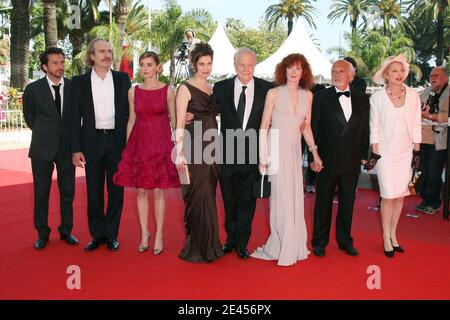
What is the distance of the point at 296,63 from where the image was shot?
423cm

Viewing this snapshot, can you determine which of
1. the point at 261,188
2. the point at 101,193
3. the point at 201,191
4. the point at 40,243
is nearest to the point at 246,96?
the point at 261,188

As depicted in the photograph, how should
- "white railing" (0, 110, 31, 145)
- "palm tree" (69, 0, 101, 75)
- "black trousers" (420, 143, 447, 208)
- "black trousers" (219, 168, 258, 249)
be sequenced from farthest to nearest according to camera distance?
"palm tree" (69, 0, 101, 75)
"white railing" (0, 110, 31, 145)
"black trousers" (420, 143, 447, 208)
"black trousers" (219, 168, 258, 249)

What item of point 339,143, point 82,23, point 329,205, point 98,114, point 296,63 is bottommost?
point 329,205

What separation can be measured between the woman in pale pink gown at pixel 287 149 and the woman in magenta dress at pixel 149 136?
0.87 meters

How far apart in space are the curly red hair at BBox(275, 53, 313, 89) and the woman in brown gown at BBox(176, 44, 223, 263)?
0.61 m

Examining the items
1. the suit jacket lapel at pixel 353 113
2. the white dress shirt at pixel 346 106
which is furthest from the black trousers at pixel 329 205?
the white dress shirt at pixel 346 106

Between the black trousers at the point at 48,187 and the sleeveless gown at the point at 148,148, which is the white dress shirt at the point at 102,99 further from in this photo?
the black trousers at the point at 48,187

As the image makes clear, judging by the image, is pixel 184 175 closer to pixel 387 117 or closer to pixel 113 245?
pixel 113 245

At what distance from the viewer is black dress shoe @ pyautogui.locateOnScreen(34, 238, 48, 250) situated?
4662mm

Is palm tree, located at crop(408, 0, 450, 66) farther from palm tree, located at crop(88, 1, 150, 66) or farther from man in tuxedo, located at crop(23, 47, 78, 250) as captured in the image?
man in tuxedo, located at crop(23, 47, 78, 250)

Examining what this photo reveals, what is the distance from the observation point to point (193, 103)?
13.8ft

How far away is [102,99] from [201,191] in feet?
4.15

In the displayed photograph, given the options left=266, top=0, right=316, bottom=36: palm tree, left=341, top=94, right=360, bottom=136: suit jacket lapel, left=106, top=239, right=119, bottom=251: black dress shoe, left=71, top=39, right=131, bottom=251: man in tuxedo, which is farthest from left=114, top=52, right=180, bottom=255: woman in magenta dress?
left=266, top=0, right=316, bottom=36: palm tree
